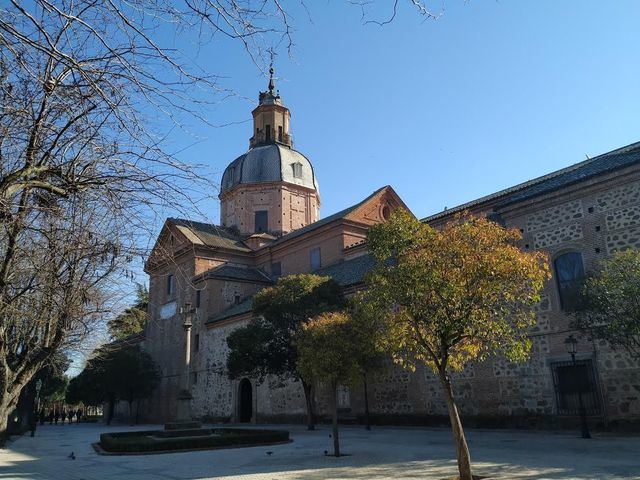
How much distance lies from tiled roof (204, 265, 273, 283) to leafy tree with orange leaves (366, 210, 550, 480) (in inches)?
994

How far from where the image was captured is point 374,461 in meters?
10.7

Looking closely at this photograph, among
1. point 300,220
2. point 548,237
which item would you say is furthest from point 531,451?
point 300,220

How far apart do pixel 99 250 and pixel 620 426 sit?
47.8 ft

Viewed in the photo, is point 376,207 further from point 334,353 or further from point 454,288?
point 454,288

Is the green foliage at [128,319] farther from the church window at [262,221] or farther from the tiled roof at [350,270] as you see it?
the church window at [262,221]

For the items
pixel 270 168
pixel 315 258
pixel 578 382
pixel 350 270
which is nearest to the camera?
pixel 578 382

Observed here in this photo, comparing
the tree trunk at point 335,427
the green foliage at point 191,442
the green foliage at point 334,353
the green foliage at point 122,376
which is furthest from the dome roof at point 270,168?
the tree trunk at point 335,427

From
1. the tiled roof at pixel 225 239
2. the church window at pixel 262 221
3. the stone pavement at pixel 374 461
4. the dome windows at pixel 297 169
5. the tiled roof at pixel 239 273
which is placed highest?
the dome windows at pixel 297 169

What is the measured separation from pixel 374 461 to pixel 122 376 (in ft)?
94.3

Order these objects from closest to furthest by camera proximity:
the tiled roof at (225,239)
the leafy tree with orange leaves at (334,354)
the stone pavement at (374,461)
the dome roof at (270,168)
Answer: the stone pavement at (374,461) < the leafy tree with orange leaves at (334,354) < the tiled roof at (225,239) < the dome roof at (270,168)

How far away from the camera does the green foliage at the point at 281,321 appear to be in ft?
69.7

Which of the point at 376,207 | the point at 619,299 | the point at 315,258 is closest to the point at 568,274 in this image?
the point at 619,299

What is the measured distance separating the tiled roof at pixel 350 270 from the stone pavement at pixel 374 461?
1013 centimetres

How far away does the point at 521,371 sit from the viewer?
55.7 ft
